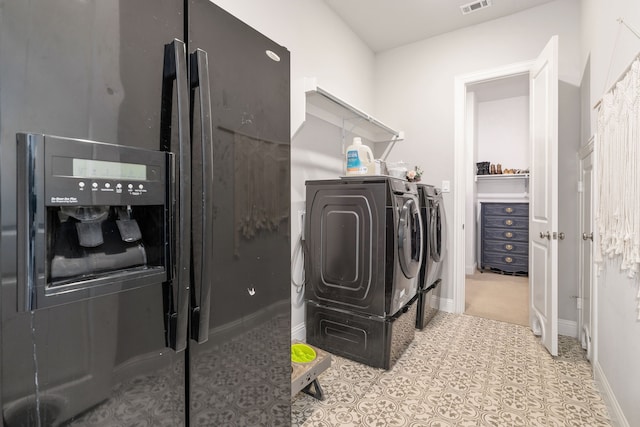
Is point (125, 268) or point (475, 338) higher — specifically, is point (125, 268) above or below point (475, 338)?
above

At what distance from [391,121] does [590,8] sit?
6.06ft

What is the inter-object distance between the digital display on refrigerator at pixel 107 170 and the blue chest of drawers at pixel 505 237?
5.41 m

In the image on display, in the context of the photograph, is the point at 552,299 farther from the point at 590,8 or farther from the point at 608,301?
the point at 590,8

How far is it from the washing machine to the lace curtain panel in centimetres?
115

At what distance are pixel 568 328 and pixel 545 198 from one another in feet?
4.11

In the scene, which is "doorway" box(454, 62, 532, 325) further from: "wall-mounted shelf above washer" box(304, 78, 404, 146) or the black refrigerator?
the black refrigerator

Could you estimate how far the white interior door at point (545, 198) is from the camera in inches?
88.4

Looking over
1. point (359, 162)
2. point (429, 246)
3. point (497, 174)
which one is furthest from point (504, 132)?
point (359, 162)

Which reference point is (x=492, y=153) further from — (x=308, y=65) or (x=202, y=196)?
(x=202, y=196)

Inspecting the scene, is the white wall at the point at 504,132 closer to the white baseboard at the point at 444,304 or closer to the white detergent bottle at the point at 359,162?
the white baseboard at the point at 444,304

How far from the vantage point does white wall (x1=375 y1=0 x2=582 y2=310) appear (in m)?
2.71

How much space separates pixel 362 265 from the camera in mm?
2078

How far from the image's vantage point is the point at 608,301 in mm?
1650

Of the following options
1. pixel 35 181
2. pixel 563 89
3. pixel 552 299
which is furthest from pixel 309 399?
pixel 563 89
